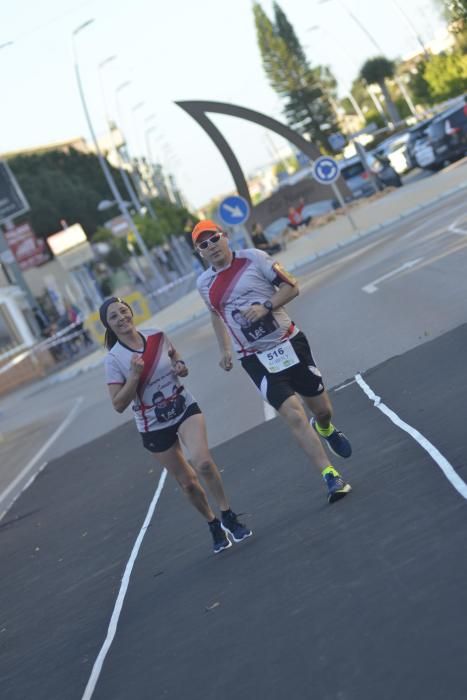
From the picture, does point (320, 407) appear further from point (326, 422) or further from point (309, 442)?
point (309, 442)

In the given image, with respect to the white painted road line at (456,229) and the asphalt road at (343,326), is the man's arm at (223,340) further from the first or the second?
the white painted road line at (456,229)

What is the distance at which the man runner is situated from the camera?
9.20 metres

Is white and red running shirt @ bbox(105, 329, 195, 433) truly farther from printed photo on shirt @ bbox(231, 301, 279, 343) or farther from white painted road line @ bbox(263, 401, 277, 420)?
Result: white painted road line @ bbox(263, 401, 277, 420)

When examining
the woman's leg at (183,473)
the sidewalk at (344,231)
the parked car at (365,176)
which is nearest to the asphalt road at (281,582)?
the woman's leg at (183,473)

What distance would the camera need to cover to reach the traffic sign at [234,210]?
1379 inches

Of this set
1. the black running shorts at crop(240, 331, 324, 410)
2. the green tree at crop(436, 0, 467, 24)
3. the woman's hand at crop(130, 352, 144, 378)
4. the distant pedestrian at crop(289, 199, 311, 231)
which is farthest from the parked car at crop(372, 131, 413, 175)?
the woman's hand at crop(130, 352, 144, 378)

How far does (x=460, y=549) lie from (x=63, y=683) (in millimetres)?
2497

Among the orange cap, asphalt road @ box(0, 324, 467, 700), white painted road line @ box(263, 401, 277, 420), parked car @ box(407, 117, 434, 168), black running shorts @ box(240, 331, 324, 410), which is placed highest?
parked car @ box(407, 117, 434, 168)

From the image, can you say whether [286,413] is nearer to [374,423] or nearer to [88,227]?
[374,423]

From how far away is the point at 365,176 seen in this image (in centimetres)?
5616

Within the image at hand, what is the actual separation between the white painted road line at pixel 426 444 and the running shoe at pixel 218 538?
1361mm

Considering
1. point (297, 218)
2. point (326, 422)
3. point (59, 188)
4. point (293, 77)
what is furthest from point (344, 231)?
point (59, 188)

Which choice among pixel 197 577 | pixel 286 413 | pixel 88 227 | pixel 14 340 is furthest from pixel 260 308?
pixel 88 227

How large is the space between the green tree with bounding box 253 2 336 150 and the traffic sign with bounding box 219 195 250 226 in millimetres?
82075
